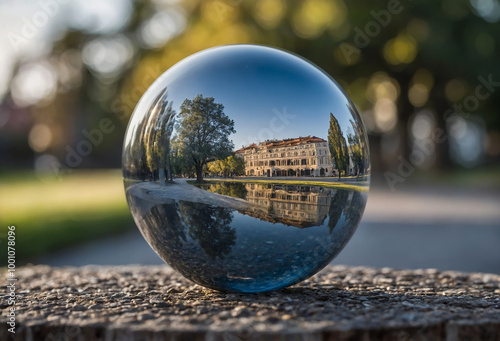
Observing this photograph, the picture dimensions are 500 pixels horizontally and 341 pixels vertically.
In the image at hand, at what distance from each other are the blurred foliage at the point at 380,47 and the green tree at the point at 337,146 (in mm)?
19180

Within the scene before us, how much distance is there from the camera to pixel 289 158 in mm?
3967

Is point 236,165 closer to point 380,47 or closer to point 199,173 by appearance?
point 199,173

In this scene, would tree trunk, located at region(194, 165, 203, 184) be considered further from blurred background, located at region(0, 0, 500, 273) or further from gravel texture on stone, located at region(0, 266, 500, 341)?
blurred background, located at region(0, 0, 500, 273)

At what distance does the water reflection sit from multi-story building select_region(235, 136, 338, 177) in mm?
130

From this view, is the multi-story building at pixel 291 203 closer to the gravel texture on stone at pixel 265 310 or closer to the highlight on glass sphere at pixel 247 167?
the highlight on glass sphere at pixel 247 167

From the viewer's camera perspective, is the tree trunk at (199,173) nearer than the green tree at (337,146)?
Yes

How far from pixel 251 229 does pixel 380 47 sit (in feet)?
82.4

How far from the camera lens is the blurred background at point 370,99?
40.4 ft

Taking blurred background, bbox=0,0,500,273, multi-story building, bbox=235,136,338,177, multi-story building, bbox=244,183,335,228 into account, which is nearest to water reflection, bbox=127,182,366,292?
multi-story building, bbox=244,183,335,228

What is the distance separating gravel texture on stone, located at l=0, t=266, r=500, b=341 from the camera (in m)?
3.32

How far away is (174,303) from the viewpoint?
420 centimetres

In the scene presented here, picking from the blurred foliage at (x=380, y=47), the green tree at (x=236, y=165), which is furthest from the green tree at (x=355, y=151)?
the blurred foliage at (x=380, y=47)

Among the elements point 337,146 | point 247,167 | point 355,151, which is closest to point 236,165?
point 247,167

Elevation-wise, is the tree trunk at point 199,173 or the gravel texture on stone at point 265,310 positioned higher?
the tree trunk at point 199,173
